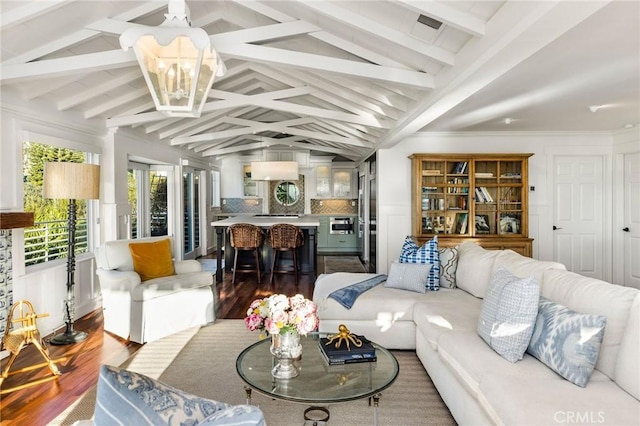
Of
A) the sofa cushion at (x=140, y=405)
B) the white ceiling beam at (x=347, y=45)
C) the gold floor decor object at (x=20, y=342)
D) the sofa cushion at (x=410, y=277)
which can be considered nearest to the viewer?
the sofa cushion at (x=140, y=405)

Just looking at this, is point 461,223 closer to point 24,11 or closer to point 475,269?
point 475,269

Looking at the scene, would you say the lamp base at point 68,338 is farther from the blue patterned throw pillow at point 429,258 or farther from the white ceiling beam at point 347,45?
the white ceiling beam at point 347,45

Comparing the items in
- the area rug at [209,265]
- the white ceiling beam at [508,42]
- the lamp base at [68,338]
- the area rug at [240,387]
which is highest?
the white ceiling beam at [508,42]

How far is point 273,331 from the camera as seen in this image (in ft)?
7.47

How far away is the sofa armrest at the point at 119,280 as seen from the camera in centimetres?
398

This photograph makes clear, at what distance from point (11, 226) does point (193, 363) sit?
1.86 metres

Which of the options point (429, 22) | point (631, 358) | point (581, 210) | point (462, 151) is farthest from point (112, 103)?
point (581, 210)

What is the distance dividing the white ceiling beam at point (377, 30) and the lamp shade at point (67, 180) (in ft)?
8.45

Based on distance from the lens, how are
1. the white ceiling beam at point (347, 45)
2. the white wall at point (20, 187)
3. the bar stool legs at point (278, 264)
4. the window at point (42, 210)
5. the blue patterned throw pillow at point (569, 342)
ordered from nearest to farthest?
the blue patterned throw pillow at point (569, 342) → the white ceiling beam at point (347, 45) → the white wall at point (20, 187) → the window at point (42, 210) → the bar stool legs at point (278, 264)

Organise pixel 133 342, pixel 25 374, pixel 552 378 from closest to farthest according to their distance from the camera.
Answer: pixel 552 378 → pixel 25 374 → pixel 133 342

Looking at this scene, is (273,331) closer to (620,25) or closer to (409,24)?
(409,24)

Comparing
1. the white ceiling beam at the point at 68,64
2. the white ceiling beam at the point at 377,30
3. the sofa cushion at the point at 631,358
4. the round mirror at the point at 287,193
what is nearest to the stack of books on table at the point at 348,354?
the sofa cushion at the point at 631,358

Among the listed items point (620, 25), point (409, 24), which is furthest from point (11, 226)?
point (620, 25)

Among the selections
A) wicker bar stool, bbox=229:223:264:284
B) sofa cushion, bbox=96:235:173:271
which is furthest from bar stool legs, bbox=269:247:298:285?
sofa cushion, bbox=96:235:173:271
